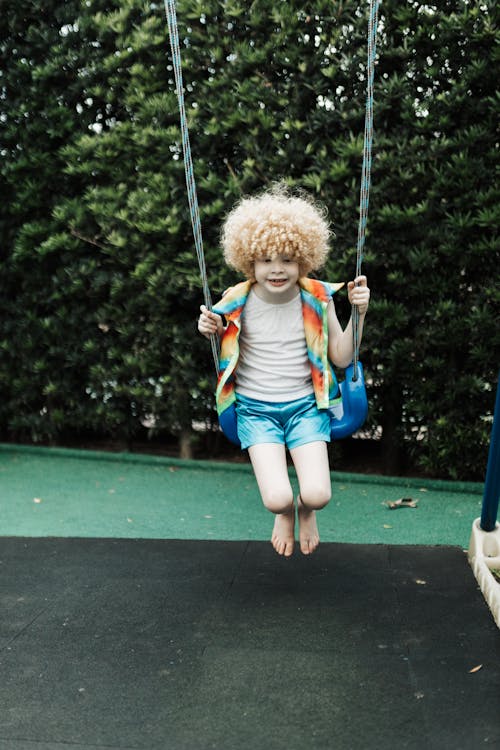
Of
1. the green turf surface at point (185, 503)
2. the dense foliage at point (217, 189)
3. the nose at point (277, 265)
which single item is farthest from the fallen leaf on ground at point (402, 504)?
the nose at point (277, 265)

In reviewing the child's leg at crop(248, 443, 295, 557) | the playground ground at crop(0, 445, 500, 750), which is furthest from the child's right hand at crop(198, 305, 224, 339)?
the playground ground at crop(0, 445, 500, 750)

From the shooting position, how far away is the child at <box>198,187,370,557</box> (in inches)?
112

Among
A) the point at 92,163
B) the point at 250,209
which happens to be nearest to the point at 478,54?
the point at 250,209

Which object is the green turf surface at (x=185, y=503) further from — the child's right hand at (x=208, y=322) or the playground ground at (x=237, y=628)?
the child's right hand at (x=208, y=322)

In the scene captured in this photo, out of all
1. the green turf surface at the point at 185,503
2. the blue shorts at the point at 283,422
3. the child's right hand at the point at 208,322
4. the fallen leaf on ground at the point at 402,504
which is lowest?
the fallen leaf on ground at the point at 402,504

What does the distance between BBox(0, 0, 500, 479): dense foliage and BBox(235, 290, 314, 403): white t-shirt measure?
1.36 metres

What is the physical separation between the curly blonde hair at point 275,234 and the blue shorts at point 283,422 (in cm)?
50

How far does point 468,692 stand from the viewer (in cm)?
226

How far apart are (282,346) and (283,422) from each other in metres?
0.29

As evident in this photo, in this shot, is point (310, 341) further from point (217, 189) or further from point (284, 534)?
point (217, 189)

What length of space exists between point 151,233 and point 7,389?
152 cm

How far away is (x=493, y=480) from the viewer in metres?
2.99

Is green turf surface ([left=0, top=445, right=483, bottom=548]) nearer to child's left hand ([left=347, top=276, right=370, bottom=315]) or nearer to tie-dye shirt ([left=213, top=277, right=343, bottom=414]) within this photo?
tie-dye shirt ([left=213, top=277, right=343, bottom=414])

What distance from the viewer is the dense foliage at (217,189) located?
410 centimetres
